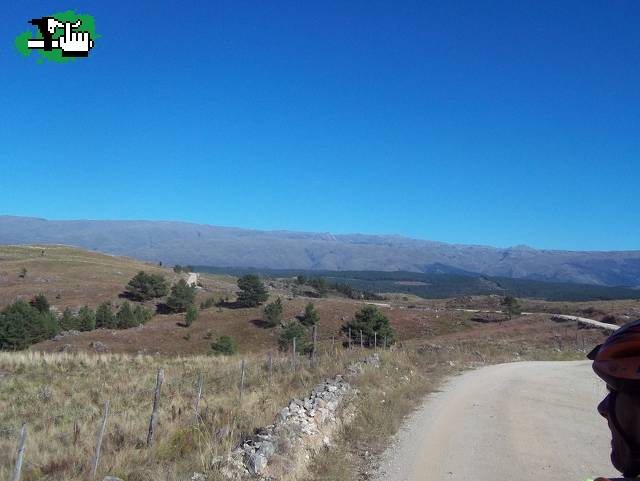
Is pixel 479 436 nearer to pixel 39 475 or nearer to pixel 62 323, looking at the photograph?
pixel 39 475

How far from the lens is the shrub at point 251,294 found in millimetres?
62625

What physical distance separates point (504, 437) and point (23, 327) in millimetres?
38176

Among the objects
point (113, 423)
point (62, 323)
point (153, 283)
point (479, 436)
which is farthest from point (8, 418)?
point (153, 283)

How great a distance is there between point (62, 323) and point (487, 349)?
112 ft

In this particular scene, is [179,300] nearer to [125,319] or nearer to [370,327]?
[125,319]

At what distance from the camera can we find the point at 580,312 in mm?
64188

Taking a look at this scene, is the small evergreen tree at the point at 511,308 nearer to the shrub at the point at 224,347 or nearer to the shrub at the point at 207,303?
the shrub at the point at 207,303

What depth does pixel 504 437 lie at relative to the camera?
10.4 meters

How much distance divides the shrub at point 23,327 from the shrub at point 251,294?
72.0ft

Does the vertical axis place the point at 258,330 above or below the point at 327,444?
below

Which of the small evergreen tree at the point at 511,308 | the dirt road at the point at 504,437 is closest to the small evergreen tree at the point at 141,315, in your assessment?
the small evergreen tree at the point at 511,308

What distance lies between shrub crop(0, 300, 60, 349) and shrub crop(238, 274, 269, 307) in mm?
21957

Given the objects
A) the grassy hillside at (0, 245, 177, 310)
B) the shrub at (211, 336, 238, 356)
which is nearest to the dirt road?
the shrub at (211, 336, 238, 356)

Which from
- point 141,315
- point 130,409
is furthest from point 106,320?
point 130,409
